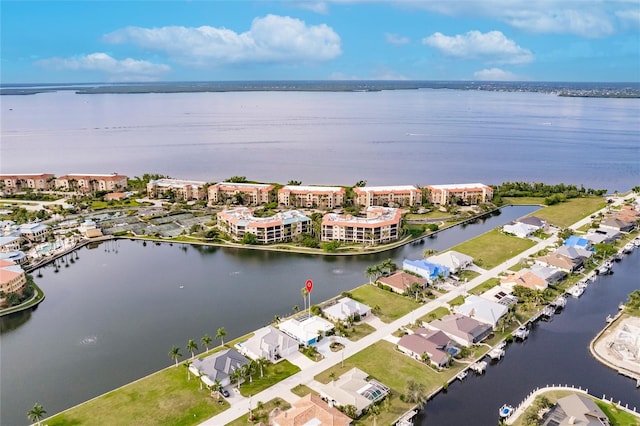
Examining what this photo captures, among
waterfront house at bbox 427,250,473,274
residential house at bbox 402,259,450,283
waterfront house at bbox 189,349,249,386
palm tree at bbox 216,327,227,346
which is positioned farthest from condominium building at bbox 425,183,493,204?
waterfront house at bbox 189,349,249,386

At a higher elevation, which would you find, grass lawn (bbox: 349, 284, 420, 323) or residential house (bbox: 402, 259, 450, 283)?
residential house (bbox: 402, 259, 450, 283)

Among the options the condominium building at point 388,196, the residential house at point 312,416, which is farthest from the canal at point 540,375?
the condominium building at point 388,196

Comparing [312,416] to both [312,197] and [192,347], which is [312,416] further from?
[312,197]

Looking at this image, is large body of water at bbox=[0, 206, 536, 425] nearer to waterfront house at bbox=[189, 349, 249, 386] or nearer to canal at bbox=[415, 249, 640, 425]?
waterfront house at bbox=[189, 349, 249, 386]

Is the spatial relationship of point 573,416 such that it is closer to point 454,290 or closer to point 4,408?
point 454,290

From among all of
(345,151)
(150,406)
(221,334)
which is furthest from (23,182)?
(345,151)

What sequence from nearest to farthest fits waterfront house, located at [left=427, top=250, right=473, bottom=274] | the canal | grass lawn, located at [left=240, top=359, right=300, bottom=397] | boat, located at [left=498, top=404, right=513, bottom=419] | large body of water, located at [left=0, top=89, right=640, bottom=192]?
boat, located at [left=498, top=404, right=513, bottom=419] < the canal < grass lawn, located at [left=240, top=359, right=300, bottom=397] < waterfront house, located at [left=427, top=250, right=473, bottom=274] < large body of water, located at [left=0, top=89, right=640, bottom=192]
